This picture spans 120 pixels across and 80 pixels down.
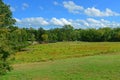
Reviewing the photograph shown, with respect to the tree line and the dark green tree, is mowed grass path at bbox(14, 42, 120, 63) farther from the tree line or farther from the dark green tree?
the tree line

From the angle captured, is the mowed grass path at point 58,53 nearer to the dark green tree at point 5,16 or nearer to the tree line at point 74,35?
the dark green tree at point 5,16

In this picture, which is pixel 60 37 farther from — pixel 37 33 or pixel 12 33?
pixel 12 33

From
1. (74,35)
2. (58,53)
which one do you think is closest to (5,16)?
(58,53)

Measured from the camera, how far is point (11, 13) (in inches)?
978

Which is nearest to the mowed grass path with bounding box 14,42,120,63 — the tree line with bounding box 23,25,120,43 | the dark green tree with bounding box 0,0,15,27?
the dark green tree with bounding box 0,0,15,27

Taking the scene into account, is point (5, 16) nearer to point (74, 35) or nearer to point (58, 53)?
point (58, 53)

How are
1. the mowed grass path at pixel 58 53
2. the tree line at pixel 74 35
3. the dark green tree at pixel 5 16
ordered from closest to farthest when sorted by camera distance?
1. the dark green tree at pixel 5 16
2. the mowed grass path at pixel 58 53
3. the tree line at pixel 74 35

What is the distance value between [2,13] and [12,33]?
2.14 m

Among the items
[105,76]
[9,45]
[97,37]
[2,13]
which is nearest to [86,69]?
[105,76]

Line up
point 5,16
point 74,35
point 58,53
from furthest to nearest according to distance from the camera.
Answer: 1. point 74,35
2. point 58,53
3. point 5,16

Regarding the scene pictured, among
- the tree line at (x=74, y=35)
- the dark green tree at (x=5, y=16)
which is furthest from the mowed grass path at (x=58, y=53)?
the tree line at (x=74, y=35)

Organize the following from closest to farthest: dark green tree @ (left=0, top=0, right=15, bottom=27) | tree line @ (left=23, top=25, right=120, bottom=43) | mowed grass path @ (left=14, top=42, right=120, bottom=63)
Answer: dark green tree @ (left=0, top=0, right=15, bottom=27), mowed grass path @ (left=14, top=42, right=120, bottom=63), tree line @ (left=23, top=25, right=120, bottom=43)

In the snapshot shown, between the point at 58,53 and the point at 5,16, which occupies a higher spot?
the point at 5,16

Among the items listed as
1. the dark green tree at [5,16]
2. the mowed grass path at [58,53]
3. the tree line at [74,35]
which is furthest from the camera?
the tree line at [74,35]
